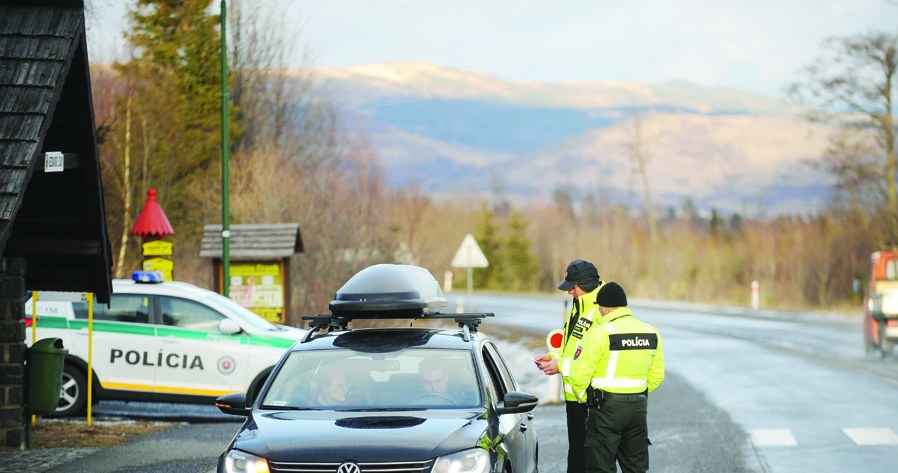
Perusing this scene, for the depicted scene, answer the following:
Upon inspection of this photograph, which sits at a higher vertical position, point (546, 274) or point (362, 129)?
point (362, 129)

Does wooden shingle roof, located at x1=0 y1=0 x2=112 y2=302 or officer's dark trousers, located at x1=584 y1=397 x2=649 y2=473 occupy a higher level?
wooden shingle roof, located at x1=0 y1=0 x2=112 y2=302

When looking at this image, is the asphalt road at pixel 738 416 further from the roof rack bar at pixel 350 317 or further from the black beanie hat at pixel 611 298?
the black beanie hat at pixel 611 298

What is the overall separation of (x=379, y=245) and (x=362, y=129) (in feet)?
90.7

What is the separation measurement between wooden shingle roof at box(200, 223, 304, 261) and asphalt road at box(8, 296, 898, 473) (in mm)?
4597

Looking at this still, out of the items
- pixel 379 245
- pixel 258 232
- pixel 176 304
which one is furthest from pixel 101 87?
pixel 176 304

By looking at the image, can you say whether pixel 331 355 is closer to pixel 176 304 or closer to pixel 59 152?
pixel 59 152

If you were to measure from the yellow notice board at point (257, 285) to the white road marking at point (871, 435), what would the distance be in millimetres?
10914

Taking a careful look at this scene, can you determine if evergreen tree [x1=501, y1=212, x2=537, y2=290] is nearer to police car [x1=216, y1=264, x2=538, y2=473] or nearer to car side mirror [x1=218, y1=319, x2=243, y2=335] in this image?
car side mirror [x1=218, y1=319, x2=243, y2=335]

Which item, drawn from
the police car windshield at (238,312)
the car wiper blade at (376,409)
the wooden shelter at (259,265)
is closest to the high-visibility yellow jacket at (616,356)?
the car wiper blade at (376,409)

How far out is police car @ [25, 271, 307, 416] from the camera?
686 inches

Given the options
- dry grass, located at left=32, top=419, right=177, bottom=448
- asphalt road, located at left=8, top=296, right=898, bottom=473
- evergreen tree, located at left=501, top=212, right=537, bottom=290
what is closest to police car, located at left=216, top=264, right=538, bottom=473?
asphalt road, located at left=8, top=296, right=898, bottom=473

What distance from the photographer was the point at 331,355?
367 inches

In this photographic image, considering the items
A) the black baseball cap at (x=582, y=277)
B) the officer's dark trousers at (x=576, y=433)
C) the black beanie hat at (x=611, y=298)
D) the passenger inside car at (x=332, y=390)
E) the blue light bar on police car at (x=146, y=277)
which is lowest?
the officer's dark trousers at (x=576, y=433)

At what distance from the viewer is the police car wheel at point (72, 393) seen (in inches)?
675
